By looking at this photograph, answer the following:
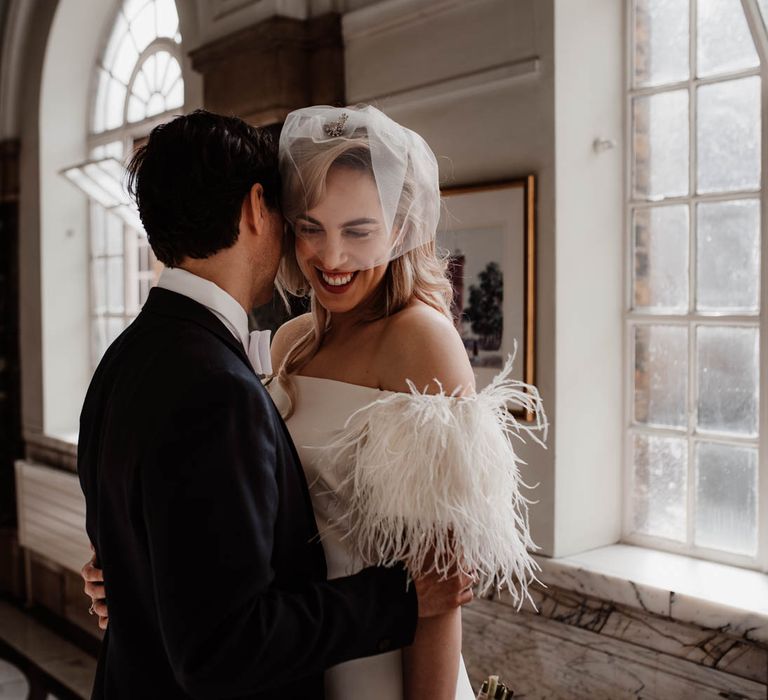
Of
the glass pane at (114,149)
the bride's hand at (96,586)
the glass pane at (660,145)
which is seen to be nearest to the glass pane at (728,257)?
the glass pane at (660,145)

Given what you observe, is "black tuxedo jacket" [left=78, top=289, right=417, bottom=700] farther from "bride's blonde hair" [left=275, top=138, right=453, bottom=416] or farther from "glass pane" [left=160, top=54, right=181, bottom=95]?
"glass pane" [left=160, top=54, right=181, bottom=95]

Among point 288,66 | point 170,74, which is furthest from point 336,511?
point 170,74

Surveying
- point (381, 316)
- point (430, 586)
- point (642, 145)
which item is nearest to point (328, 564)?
point (430, 586)

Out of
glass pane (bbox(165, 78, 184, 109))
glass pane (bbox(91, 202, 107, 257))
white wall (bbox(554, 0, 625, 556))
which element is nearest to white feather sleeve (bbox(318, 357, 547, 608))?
white wall (bbox(554, 0, 625, 556))

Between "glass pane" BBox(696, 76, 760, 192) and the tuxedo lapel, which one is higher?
"glass pane" BBox(696, 76, 760, 192)

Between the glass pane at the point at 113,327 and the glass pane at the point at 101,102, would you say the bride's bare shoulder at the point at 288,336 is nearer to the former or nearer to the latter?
the glass pane at the point at 113,327

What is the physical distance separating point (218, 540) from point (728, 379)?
2.00 m

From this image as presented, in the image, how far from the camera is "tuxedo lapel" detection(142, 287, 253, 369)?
137 cm

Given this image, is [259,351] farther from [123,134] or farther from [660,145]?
[123,134]

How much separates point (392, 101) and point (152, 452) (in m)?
2.27

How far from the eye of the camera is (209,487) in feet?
3.92

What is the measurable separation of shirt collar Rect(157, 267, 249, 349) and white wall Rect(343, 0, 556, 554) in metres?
1.54

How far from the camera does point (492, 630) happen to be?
2.97 metres

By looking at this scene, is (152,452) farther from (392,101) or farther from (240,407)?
(392,101)
